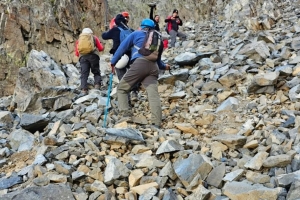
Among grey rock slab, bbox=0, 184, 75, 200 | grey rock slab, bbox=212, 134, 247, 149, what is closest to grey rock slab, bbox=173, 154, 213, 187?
grey rock slab, bbox=212, 134, 247, 149

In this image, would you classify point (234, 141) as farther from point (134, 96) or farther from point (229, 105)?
point (134, 96)

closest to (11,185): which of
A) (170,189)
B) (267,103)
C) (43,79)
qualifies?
(170,189)

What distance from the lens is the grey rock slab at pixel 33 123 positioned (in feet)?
22.7

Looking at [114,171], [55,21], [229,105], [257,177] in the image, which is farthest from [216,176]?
[55,21]

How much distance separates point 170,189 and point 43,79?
12831 millimetres

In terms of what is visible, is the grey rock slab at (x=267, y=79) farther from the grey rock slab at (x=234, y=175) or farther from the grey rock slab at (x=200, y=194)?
the grey rock slab at (x=200, y=194)

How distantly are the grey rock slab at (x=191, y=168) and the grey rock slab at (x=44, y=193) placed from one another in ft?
4.86

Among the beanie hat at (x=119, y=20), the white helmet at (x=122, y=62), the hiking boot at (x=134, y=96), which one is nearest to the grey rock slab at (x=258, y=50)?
the hiking boot at (x=134, y=96)

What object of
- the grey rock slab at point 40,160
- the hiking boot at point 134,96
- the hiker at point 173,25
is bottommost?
the grey rock slab at point 40,160

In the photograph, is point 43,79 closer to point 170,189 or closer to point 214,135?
point 214,135

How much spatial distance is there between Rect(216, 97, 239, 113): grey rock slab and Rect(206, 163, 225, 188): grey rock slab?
2.55 meters

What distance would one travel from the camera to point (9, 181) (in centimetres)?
461

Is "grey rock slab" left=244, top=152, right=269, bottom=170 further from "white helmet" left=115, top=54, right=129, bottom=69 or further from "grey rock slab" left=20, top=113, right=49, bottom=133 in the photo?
"grey rock slab" left=20, top=113, right=49, bottom=133

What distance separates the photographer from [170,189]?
414 cm
